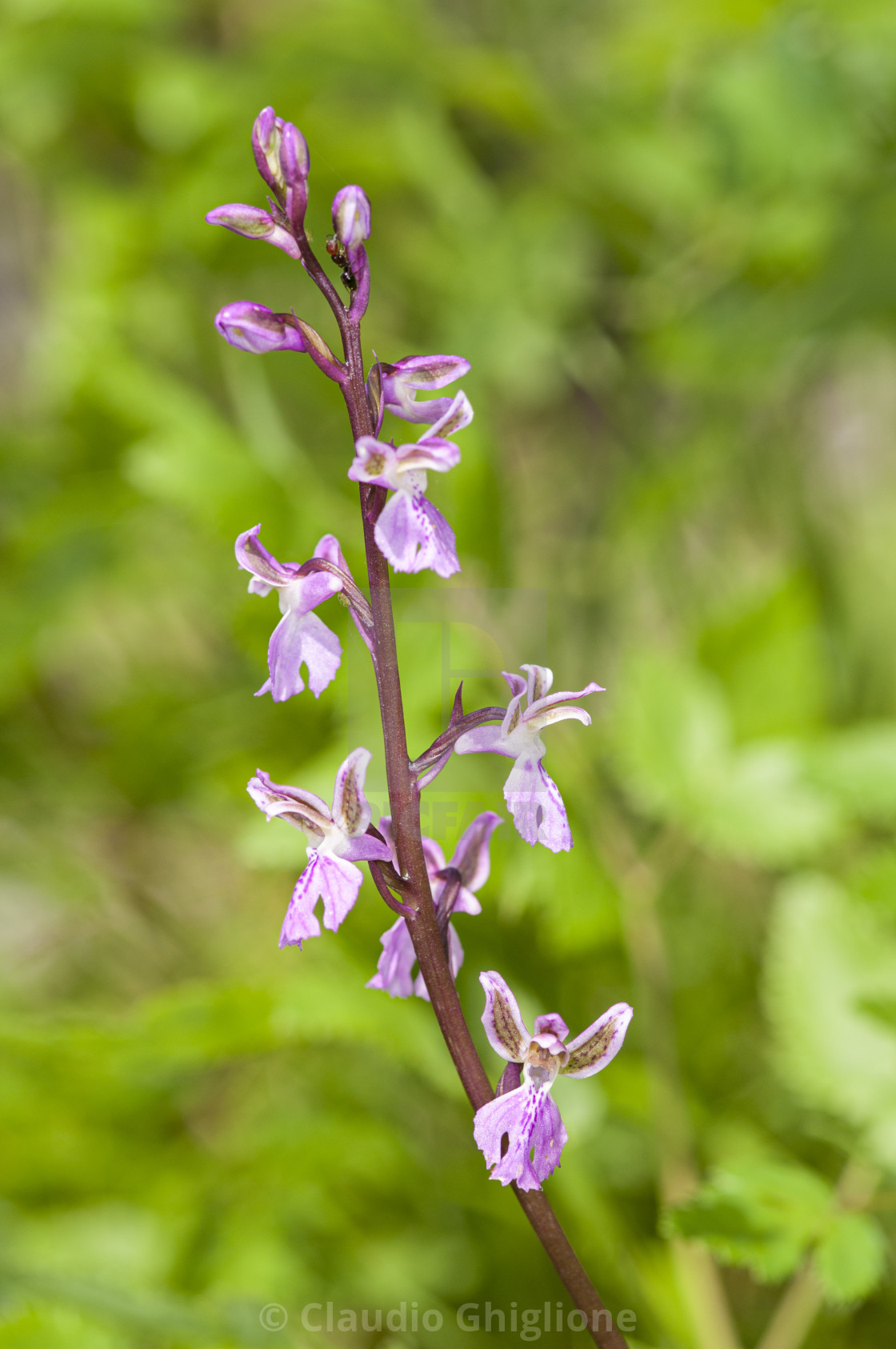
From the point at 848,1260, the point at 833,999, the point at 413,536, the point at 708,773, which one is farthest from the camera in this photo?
the point at 708,773

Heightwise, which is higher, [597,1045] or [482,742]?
[482,742]

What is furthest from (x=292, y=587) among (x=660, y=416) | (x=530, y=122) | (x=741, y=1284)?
(x=660, y=416)

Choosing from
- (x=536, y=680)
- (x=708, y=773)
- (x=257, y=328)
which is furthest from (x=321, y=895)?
(x=708, y=773)

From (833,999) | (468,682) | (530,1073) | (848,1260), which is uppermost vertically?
(468,682)

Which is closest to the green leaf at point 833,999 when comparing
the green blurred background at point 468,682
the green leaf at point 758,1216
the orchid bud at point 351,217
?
→ the green blurred background at point 468,682

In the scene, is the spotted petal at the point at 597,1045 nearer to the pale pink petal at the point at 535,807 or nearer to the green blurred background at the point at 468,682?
the pale pink petal at the point at 535,807

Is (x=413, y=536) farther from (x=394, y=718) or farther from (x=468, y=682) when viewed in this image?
(x=468, y=682)
